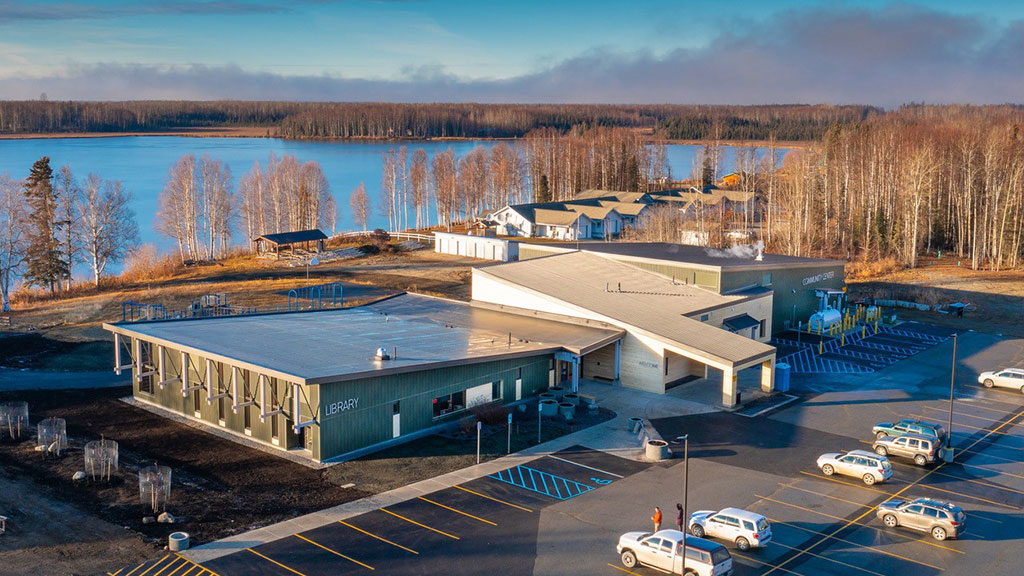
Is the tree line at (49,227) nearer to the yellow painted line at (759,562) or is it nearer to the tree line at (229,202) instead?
the tree line at (229,202)

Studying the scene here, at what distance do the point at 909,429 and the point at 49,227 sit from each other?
66.8 m

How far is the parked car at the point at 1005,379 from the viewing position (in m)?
37.2

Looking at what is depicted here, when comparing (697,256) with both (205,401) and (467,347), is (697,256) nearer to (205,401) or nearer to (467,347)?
(467,347)

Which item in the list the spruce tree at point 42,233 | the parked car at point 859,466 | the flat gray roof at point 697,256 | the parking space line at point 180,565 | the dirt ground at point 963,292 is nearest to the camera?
the parking space line at point 180,565

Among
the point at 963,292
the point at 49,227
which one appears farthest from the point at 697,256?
the point at 49,227

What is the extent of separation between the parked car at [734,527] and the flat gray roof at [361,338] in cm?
1191

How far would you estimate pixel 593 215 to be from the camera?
89.9 meters

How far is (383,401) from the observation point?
29359 mm

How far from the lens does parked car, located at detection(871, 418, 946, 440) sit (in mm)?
29469

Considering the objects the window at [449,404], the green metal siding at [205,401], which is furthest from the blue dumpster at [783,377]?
the green metal siding at [205,401]

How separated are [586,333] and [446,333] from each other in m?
6.30

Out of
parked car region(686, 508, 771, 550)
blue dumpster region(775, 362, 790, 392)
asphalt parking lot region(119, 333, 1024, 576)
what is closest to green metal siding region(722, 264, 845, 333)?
blue dumpster region(775, 362, 790, 392)

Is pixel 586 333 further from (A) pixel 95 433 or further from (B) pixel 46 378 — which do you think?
(B) pixel 46 378

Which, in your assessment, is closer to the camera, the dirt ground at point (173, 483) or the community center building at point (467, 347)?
the dirt ground at point (173, 483)
